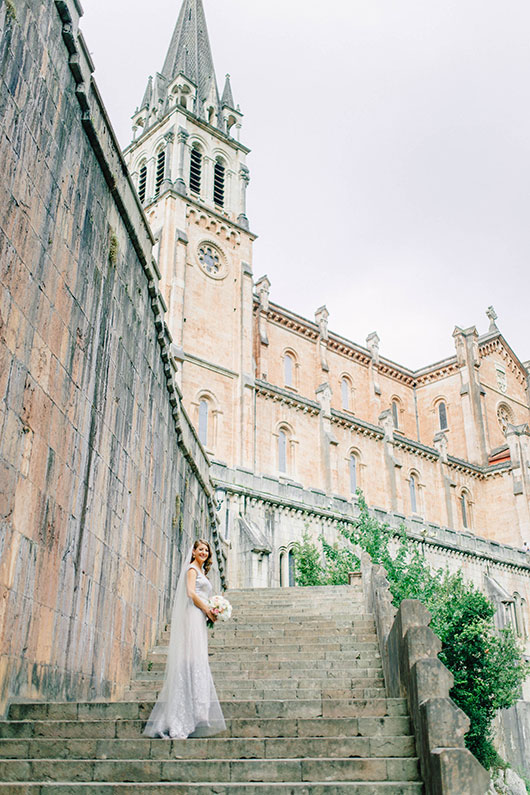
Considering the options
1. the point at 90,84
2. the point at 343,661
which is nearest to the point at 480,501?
the point at 343,661

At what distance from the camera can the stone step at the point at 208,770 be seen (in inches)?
226

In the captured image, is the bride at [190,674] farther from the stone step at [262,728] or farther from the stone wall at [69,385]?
the stone wall at [69,385]

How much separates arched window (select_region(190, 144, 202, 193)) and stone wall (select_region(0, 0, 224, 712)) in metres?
25.9

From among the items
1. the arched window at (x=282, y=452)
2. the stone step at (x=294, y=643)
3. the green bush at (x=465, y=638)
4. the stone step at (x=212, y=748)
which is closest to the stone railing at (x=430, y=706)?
the stone step at (x=212, y=748)

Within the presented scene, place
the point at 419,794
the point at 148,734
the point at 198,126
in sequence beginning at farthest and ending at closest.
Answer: the point at 198,126 < the point at 148,734 < the point at 419,794

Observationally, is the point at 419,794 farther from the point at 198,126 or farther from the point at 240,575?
the point at 198,126

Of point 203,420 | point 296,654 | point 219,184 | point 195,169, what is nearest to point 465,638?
point 296,654

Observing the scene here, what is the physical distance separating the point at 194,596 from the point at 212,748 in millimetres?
1451

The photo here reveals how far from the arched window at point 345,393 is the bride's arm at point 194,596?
3835cm

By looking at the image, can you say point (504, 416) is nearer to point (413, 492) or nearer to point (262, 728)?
→ point (413, 492)

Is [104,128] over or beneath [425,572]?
over

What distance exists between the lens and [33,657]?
7578 mm

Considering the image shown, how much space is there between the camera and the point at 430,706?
5.54 metres

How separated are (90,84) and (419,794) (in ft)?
29.3
